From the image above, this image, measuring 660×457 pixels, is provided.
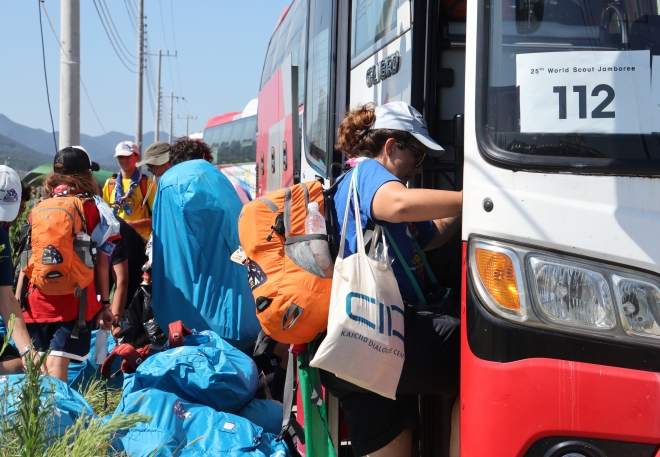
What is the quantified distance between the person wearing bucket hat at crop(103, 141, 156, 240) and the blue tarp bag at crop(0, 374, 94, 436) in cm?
430

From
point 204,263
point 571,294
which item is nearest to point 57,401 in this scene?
point 571,294

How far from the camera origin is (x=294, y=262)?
2.61 m

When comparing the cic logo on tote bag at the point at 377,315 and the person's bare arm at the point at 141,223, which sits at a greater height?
the person's bare arm at the point at 141,223

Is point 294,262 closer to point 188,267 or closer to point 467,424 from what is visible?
point 467,424

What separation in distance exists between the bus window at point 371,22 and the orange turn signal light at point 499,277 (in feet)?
5.29

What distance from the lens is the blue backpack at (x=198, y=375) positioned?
13.0 feet

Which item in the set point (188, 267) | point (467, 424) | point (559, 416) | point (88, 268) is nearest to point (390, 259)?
point (467, 424)

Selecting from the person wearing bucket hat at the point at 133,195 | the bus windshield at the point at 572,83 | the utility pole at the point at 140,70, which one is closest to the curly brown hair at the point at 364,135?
the bus windshield at the point at 572,83

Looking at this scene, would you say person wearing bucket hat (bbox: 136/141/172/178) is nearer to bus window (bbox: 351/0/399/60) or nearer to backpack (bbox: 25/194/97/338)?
backpack (bbox: 25/194/97/338)

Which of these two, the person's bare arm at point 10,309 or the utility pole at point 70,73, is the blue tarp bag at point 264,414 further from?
the utility pole at point 70,73

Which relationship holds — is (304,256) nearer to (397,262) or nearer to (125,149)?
(397,262)

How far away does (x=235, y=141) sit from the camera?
858 inches

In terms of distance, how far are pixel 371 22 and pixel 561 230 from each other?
2113 millimetres

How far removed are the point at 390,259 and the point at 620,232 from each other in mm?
905
